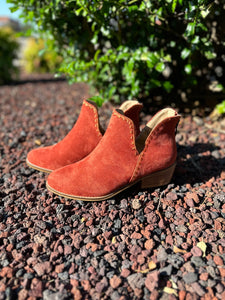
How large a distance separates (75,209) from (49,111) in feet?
8.07

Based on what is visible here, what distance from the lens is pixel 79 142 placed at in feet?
6.38

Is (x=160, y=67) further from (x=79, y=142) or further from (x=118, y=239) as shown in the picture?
(x=118, y=239)

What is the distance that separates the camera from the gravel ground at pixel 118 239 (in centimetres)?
125

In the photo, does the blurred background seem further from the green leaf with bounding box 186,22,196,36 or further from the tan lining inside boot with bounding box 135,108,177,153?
the tan lining inside boot with bounding box 135,108,177,153

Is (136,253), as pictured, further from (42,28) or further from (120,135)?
(42,28)

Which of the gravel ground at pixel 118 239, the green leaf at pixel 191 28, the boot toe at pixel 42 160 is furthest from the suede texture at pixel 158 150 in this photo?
the green leaf at pixel 191 28

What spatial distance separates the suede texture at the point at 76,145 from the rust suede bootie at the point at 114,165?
206mm

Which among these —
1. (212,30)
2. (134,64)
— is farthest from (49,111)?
(212,30)

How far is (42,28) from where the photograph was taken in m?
3.00

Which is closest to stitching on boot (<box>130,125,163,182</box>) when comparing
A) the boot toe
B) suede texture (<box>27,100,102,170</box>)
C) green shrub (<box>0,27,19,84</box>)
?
suede texture (<box>27,100,102,170</box>)

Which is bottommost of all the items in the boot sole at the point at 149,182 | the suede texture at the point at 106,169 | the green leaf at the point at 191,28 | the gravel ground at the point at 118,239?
the gravel ground at the point at 118,239

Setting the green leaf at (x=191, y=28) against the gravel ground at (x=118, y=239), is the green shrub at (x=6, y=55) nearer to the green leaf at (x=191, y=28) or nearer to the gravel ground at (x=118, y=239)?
the gravel ground at (x=118, y=239)

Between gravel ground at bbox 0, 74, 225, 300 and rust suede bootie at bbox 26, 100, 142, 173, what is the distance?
0.13m

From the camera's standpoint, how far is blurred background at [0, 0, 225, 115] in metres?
2.37
